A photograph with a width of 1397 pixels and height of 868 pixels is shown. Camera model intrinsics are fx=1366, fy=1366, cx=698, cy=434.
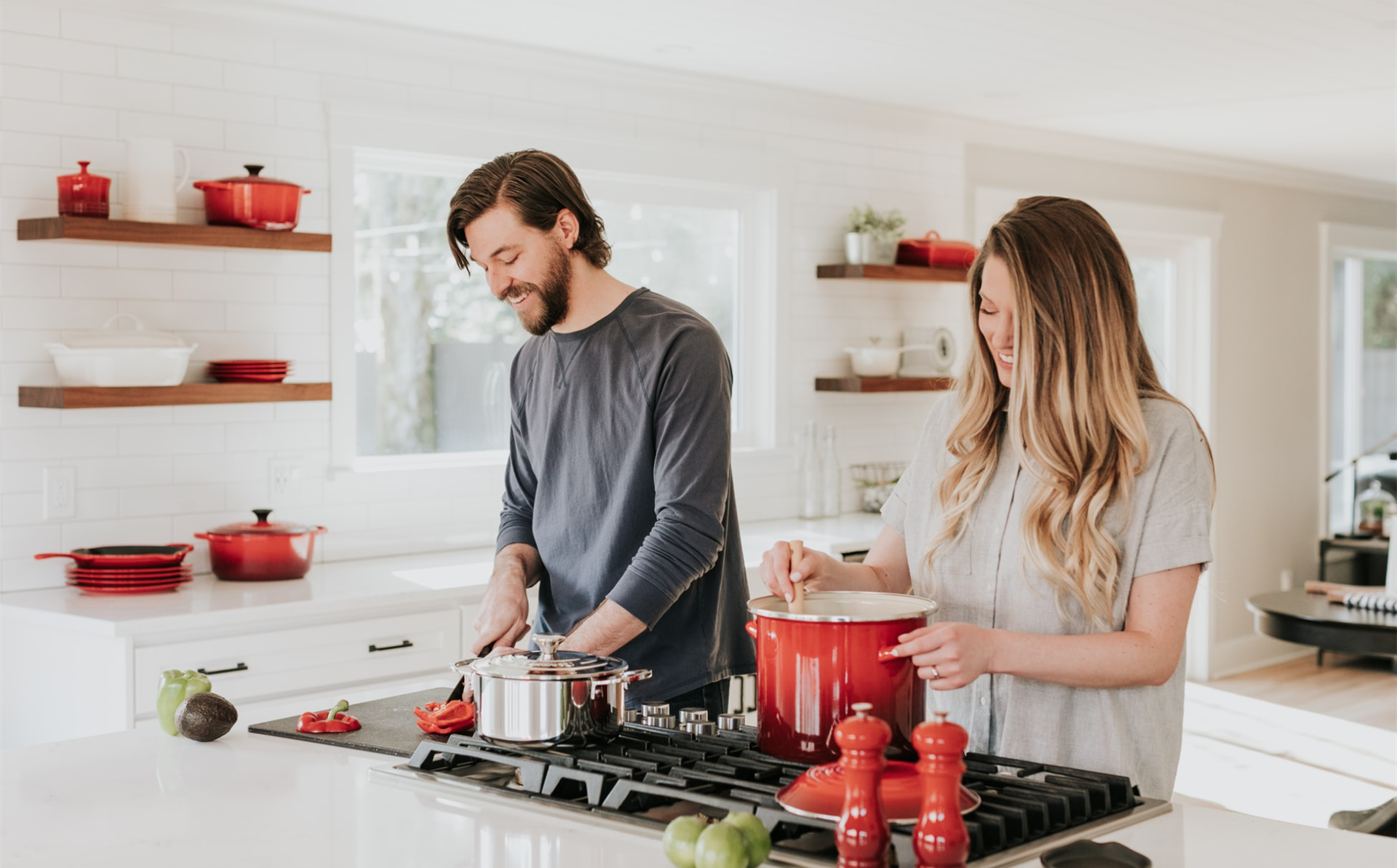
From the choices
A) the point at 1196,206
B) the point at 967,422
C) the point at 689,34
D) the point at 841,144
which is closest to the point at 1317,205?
the point at 1196,206

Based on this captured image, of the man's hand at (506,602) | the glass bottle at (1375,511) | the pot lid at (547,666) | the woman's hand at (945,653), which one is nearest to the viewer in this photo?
the woman's hand at (945,653)

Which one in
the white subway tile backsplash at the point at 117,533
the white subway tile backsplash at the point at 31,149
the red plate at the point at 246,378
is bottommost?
the white subway tile backsplash at the point at 117,533

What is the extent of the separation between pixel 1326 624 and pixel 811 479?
1.89 meters

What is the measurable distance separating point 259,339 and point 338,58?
2.82ft

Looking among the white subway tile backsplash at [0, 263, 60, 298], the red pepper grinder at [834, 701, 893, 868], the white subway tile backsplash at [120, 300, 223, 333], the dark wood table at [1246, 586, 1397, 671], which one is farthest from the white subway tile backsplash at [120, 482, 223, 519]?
the dark wood table at [1246, 586, 1397, 671]

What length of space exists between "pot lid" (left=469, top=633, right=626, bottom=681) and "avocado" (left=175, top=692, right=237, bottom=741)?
41 centimetres

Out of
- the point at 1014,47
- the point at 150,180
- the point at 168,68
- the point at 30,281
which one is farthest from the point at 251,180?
the point at 1014,47

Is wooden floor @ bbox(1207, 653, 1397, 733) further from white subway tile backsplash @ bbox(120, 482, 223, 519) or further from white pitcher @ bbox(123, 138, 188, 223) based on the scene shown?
white pitcher @ bbox(123, 138, 188, 223)

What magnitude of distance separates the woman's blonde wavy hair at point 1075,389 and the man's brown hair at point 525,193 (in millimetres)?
795

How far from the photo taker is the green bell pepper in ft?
6.28

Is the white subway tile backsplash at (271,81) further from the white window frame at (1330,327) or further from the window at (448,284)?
the white window frame at (1330,327)

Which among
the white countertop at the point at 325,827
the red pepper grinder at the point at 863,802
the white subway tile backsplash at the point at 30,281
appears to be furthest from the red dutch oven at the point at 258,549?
the red pepper grinder at the point at 863,802

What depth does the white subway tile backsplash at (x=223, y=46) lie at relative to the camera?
3.71 metres

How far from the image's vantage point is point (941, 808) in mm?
1257
